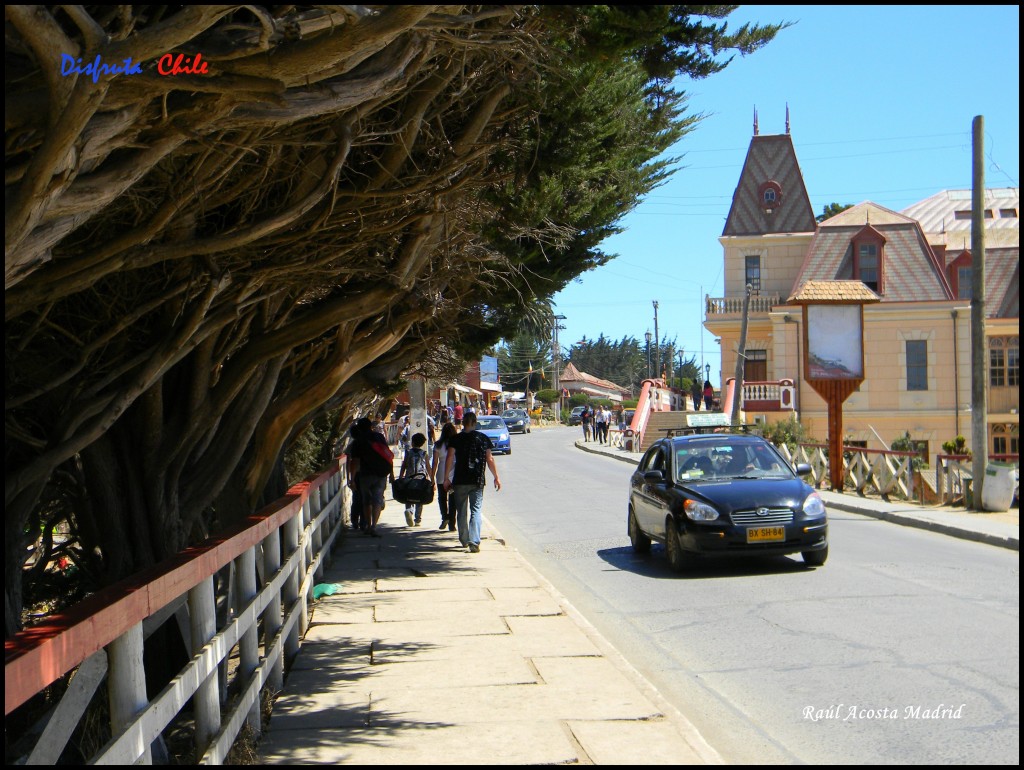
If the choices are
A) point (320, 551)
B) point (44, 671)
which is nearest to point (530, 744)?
point (44, 671)

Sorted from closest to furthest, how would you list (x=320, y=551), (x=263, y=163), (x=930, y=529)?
(x=263, y=163) → (x=320, y=551) → (x=930, y=529)

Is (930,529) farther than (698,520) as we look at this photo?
Yes

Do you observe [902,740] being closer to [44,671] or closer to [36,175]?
[44,671]

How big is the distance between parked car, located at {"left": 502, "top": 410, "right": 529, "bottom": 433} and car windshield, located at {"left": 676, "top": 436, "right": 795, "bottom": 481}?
5505 centimetres

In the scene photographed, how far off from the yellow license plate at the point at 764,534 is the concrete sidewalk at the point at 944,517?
2862mm

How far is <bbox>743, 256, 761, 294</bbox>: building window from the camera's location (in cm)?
4225

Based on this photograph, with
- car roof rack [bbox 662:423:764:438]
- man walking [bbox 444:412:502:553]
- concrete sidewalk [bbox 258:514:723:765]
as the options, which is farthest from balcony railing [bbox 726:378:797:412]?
concrete sidewalk [bbox 258:514:723:765]

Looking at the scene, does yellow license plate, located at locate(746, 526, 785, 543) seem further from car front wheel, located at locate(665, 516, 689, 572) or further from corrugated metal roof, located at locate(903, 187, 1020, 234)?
corrugated metal roof, located at locate(903, 187, 1020, 234)

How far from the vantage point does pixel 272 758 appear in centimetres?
542

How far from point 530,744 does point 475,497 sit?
26.8 ft

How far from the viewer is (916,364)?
38344 millimetres

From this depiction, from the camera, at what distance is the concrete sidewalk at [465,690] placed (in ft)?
17.9

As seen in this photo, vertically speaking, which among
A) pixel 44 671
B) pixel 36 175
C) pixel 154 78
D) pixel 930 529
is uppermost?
pixel 154 78

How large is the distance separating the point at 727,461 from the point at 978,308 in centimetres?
659
